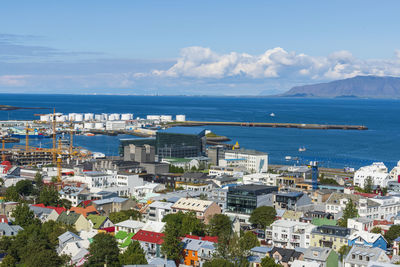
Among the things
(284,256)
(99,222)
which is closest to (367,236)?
(284,256)

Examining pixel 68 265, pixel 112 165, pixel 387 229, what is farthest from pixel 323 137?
pixel 68 265

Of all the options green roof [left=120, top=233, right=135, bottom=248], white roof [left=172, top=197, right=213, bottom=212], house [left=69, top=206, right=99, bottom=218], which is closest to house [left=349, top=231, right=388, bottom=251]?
white roof [left=172, top=197, right=213, bottom=212]

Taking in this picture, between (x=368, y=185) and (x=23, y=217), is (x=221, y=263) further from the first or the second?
(x=368, y=185)

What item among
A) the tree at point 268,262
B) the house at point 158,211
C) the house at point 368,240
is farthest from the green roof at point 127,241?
the house at point 368,240

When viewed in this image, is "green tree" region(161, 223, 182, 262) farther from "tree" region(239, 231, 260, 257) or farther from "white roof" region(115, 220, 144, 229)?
"white roof" region(115, 220, 144, 229)

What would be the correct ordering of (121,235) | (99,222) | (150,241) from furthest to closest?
(99,222) < (121,235) < (150,241)

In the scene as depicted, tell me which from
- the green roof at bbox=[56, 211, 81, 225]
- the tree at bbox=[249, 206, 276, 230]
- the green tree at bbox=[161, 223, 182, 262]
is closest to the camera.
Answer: the green tree at bbox=[161, 223, 182, 262]
